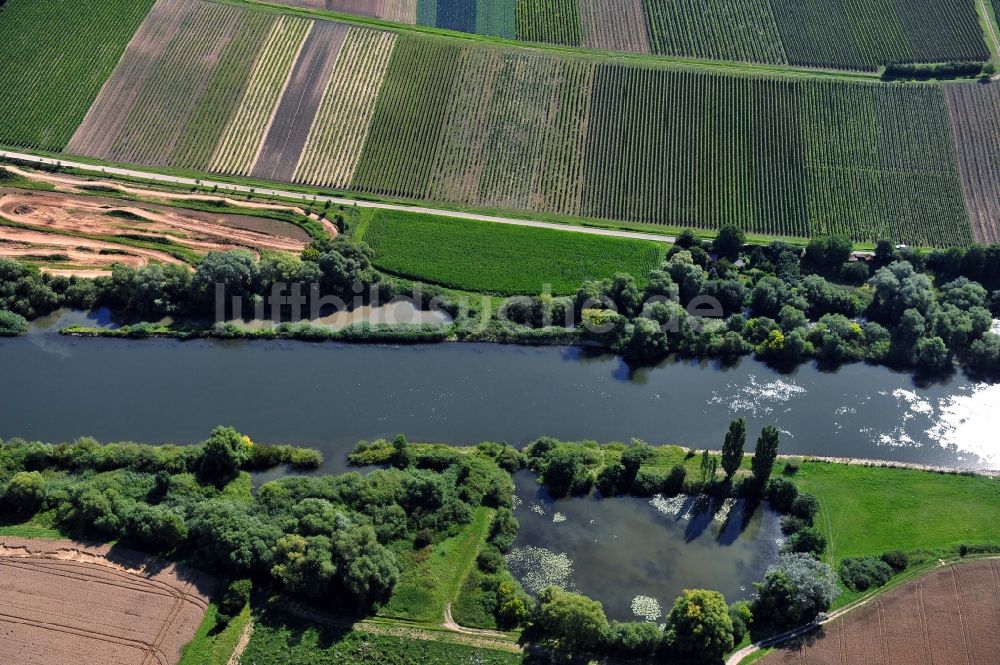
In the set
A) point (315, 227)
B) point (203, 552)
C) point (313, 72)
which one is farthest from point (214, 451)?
point (313, 72)

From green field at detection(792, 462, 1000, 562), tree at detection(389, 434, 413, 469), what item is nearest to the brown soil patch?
→ tree at detection(389, 434, 413, 469)

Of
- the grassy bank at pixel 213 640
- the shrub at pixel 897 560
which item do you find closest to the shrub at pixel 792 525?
the shrub at pixel 897 560

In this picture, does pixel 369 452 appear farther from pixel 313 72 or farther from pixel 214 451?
pixel 313 72

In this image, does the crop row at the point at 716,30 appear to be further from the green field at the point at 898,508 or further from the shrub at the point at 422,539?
the shrub at the point at 422,539

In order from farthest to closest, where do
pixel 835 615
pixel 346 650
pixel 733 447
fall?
pixel 733 447
pixel 835 615
pixel 346 650

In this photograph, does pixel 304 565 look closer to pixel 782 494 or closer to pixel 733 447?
pixel 733 447

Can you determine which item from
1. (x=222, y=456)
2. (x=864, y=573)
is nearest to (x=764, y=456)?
(x=864, y=573)
